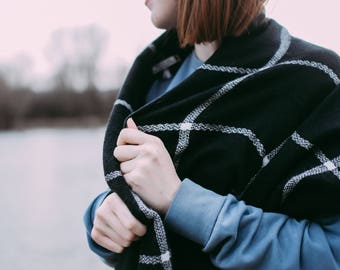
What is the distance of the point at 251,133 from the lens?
0.95m

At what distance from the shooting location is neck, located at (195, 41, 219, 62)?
1.14 metres

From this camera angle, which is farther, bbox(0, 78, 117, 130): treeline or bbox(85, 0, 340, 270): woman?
bbox(0, 78, 117, 130): treeline

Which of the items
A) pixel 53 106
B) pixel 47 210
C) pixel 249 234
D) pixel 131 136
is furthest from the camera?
pixel 53 106

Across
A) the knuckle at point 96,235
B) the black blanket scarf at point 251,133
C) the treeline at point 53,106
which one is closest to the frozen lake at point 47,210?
the knuckle at point 96,235

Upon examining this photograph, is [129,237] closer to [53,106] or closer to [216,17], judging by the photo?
[216,17]

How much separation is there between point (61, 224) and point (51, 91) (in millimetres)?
34666

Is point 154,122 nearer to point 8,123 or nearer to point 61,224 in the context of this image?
point 61,224

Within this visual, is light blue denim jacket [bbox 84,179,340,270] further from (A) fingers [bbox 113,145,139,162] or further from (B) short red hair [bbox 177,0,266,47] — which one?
(B) short red hair [bbox 177,0,266,47]

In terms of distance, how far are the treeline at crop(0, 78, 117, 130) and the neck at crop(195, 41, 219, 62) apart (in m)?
35.8

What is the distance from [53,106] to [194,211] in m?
39.5

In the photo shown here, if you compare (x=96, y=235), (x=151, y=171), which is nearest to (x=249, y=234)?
(x=151, y=171)

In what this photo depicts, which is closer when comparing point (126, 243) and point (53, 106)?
point (126, 243)

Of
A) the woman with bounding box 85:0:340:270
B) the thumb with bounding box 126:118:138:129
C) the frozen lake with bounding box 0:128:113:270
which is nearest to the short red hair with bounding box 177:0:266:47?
the woman with bounding box 85:0:340:270

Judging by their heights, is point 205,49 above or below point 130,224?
above
